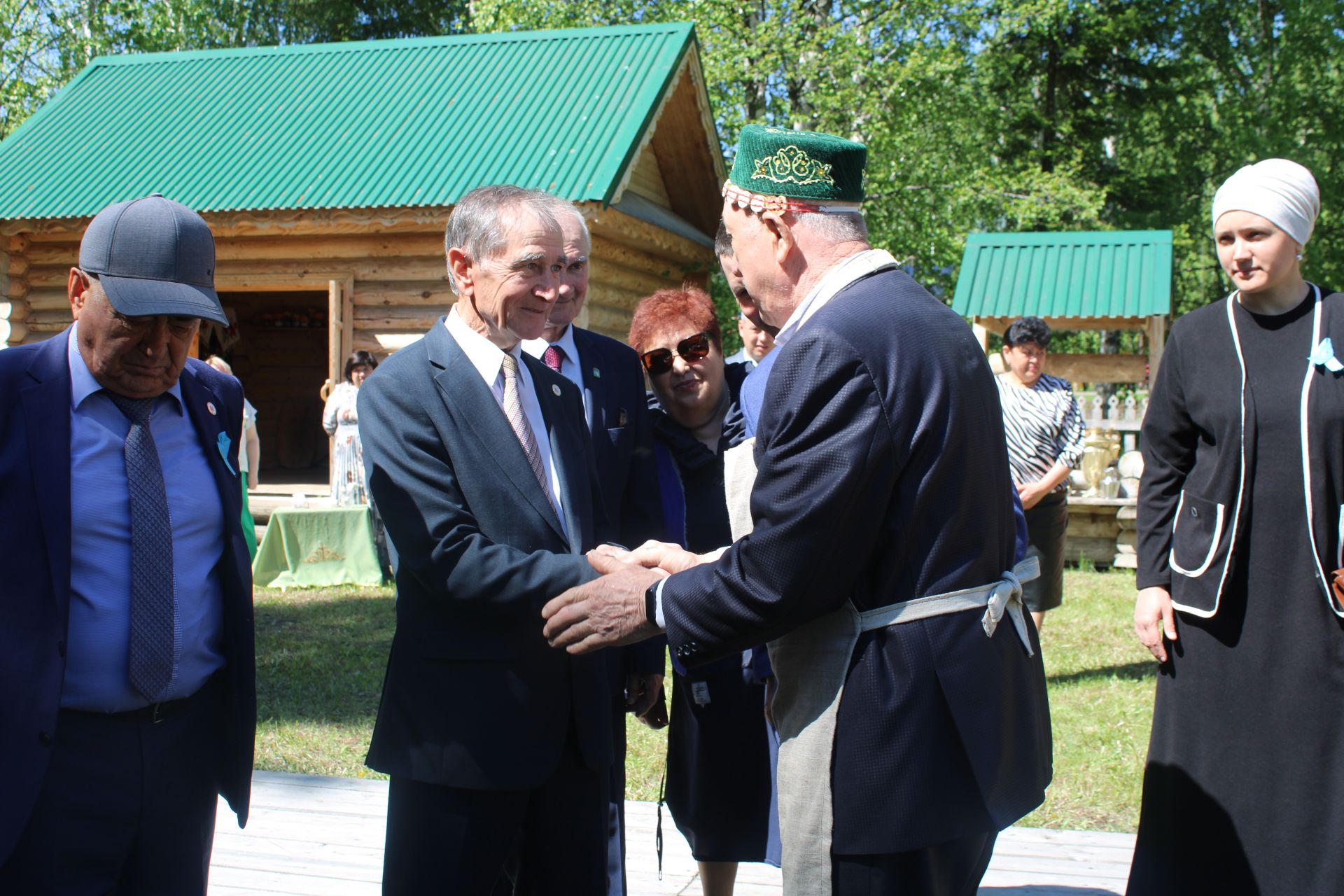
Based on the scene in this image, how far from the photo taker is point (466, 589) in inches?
93.2

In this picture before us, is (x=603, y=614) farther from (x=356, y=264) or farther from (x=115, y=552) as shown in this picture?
(x=356, y=264)

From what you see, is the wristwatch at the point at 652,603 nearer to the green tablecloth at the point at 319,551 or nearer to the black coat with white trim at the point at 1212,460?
the black coat with white trim at the point at 1212,460

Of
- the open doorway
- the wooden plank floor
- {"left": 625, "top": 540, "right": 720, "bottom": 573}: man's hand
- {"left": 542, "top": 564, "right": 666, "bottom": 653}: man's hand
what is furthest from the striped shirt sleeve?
the open doorway

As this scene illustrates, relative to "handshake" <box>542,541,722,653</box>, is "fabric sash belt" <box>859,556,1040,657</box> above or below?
above

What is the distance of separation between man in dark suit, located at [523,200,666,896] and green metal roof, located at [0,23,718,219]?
6921 mm

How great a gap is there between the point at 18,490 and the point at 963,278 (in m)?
12.3

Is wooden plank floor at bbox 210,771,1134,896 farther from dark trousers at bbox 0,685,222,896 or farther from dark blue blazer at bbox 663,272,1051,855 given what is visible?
dark blue blazer at bbox 663,272,1051,855

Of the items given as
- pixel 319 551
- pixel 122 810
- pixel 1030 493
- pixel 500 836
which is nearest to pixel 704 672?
pixel 500 836

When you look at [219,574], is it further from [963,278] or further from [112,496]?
[963,278]

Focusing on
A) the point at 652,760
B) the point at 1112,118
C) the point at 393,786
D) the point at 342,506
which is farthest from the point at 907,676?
the point at 1112,118

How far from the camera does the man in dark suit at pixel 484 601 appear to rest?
94.1 inches

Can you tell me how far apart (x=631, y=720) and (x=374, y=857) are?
2408 millimetres

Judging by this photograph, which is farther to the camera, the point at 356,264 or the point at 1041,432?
the point at 356,264

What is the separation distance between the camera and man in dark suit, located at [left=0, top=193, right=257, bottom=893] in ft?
7.09
